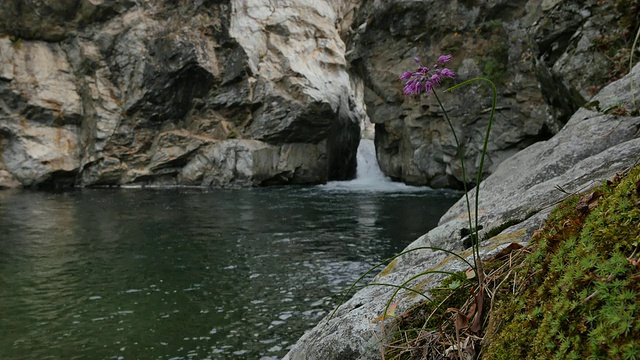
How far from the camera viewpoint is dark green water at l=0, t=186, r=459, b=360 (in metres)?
7.28

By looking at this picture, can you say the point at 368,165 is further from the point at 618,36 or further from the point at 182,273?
the point at 182,273

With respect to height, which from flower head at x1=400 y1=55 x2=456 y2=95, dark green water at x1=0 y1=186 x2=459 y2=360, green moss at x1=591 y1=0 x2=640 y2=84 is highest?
green moss at x1=591 y1=0 x2=640 y2=84

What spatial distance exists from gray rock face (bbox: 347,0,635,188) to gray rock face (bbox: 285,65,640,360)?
13.6 m

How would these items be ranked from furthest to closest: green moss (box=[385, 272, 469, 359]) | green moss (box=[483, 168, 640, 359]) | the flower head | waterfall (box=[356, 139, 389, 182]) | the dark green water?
waterfall (box=[356, 139, 389, 182]), the dark green water, the flower head, green moss (box=[385, 272, 469, 359]), green moss (box=[483, 168, 640, 359])

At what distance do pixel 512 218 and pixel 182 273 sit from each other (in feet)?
28.4

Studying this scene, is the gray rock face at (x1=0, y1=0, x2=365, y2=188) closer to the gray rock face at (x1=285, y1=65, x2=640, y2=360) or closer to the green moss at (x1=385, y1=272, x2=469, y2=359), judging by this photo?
the gray rock face at (x1=285, y1=65, x2=640, y2=360)

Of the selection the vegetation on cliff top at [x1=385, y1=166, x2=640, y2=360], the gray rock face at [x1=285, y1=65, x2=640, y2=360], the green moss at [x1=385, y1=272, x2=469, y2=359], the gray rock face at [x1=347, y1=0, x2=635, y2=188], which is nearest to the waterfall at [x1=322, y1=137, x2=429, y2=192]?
the gray rock face at [x1=347, y1=0, x2=635, y2=188]

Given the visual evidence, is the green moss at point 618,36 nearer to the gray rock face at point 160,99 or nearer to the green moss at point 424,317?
the green moss at point 424,317

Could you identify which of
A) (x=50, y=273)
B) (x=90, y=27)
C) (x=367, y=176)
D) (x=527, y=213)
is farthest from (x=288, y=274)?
(x=90, y=27)

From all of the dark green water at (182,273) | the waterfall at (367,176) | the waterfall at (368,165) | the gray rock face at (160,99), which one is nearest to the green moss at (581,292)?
the dark green water at (182,273)

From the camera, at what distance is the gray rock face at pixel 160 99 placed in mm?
35094

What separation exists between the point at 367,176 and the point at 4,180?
2584cm

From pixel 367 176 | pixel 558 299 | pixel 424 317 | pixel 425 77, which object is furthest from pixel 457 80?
pixel 558 299

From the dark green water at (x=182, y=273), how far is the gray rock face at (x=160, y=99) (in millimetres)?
14571
